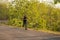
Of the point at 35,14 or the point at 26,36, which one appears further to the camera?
the point at 35,14

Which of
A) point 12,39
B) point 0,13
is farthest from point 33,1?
point 12,39

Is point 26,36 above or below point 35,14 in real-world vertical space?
above

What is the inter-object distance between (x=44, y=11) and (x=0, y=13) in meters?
11.0

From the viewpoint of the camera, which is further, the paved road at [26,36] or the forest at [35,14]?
the forest at [35,14]

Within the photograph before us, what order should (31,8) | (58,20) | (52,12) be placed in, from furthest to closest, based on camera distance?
(52,12), (58,20), (31,8)

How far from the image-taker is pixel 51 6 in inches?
1505

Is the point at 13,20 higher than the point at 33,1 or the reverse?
the reverse

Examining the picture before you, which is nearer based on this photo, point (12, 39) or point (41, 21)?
point (12, 39)

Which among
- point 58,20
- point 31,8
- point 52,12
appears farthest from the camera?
point 52,12

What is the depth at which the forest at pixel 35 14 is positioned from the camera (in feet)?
108

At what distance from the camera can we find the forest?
32.9 meters

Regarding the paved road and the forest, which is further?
the forest

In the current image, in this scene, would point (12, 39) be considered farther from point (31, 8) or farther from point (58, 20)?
point (58, 20)

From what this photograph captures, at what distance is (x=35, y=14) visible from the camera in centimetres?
3312
